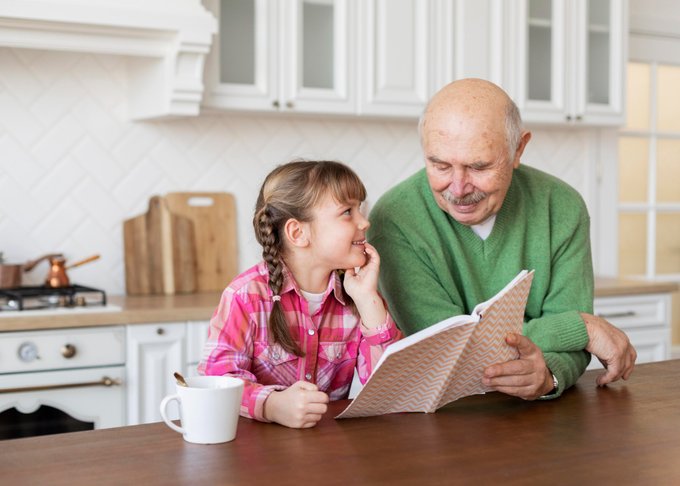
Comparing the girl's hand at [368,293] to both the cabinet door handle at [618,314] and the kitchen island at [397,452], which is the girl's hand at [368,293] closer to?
→ the kitchen island at [397,452]

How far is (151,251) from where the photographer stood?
3523 millimetres

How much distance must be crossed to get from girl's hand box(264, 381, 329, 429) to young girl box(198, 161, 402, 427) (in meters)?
0.26

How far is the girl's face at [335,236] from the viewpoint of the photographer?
1867 mm

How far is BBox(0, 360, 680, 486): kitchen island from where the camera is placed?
4.05ft

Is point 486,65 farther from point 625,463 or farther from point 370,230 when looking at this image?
point 625,463

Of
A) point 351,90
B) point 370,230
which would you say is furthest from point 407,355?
point 351,90

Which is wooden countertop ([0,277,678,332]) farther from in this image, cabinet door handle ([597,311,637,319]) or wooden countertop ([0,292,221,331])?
cabinet door handle ([597,311,637,319])

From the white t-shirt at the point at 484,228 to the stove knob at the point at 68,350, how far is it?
1382 millimetres

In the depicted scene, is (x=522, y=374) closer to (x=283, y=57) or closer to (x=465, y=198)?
(x=465, y=198)

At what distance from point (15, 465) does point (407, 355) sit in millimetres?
582

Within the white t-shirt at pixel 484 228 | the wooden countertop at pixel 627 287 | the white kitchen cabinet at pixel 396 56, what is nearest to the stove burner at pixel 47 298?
the white kitchen cabinet at pixel 396 56

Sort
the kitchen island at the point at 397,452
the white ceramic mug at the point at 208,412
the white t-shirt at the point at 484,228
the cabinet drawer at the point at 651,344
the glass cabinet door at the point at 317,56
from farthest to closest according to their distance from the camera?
the cabinet drawer at the point at 651,344 < the glass cabinet door at the point at 317,56 < the white t-shirt at the point at 484,228 < the white ceramic mug at the point at 208,412 < the kitchen island at the point at 397,452

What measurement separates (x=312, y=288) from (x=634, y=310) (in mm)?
2409

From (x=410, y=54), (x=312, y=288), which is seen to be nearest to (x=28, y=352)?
(x=312, y=288)
